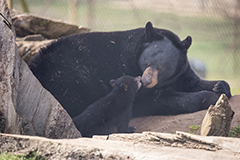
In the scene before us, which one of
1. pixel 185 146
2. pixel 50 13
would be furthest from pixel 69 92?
pixel 50 13

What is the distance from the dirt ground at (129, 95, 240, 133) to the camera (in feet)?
14.8

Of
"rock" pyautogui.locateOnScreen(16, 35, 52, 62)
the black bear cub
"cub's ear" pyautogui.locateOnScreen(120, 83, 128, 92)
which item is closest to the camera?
the black bear cub

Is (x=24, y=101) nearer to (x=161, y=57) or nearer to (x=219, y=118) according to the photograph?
(x=219, y=118)

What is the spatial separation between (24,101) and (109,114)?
1.35 m

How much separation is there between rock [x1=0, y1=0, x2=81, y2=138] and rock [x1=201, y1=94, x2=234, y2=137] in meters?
1.46

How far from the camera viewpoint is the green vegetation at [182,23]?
Result: 33.7 ft

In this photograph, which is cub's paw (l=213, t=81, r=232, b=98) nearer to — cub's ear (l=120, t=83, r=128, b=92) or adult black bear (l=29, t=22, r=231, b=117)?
adult black bear (l=29, t=22, r=231, b=117)

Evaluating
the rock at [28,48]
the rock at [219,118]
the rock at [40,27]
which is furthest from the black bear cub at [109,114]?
the rock at [40,27]

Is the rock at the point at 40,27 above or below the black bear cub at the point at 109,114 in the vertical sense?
above

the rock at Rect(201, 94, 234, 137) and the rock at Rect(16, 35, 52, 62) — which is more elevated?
the rock at Rect(16, 35, 52, 62)

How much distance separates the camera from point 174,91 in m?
5.80

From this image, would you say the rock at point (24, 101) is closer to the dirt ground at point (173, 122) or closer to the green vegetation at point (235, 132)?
the dirt ground at point (173, 122)

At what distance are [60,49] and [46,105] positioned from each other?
211 cm

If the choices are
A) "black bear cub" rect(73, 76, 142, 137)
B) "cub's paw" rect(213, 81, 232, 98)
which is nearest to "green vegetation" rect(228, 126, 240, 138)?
"black bear cub" rect(73, 76, 142, 137)
